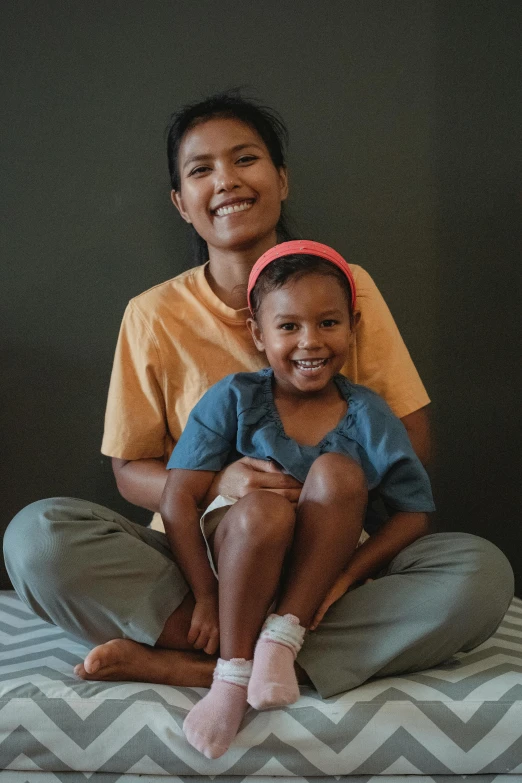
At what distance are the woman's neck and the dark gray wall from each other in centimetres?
26

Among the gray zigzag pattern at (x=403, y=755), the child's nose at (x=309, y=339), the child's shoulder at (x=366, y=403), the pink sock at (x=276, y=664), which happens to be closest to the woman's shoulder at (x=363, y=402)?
the child's shoulder at (x=366, y=403)

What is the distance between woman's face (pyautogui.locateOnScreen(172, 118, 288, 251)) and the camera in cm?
149

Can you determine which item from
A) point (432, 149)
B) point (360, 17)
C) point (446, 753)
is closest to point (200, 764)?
point (446, 753)

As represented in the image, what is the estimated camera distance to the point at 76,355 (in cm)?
182

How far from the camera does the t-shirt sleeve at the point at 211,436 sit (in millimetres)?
1297

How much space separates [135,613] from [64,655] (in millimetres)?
175

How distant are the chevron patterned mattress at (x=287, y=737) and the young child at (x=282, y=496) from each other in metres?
0.05

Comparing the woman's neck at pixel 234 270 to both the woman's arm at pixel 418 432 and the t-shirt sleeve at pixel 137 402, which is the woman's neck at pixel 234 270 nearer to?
the t-shirt sleeve at pixel 137 402

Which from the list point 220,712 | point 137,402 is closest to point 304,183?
point 137,402

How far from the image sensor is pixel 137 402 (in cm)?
156

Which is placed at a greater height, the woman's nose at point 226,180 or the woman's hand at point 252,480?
the woman's nose at point 226,180

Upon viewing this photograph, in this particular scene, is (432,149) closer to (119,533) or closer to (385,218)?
(385,218)

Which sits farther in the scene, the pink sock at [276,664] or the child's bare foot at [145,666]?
the child's bare foot at [145,666]

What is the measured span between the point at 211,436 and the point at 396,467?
Answer: 0.94ft
